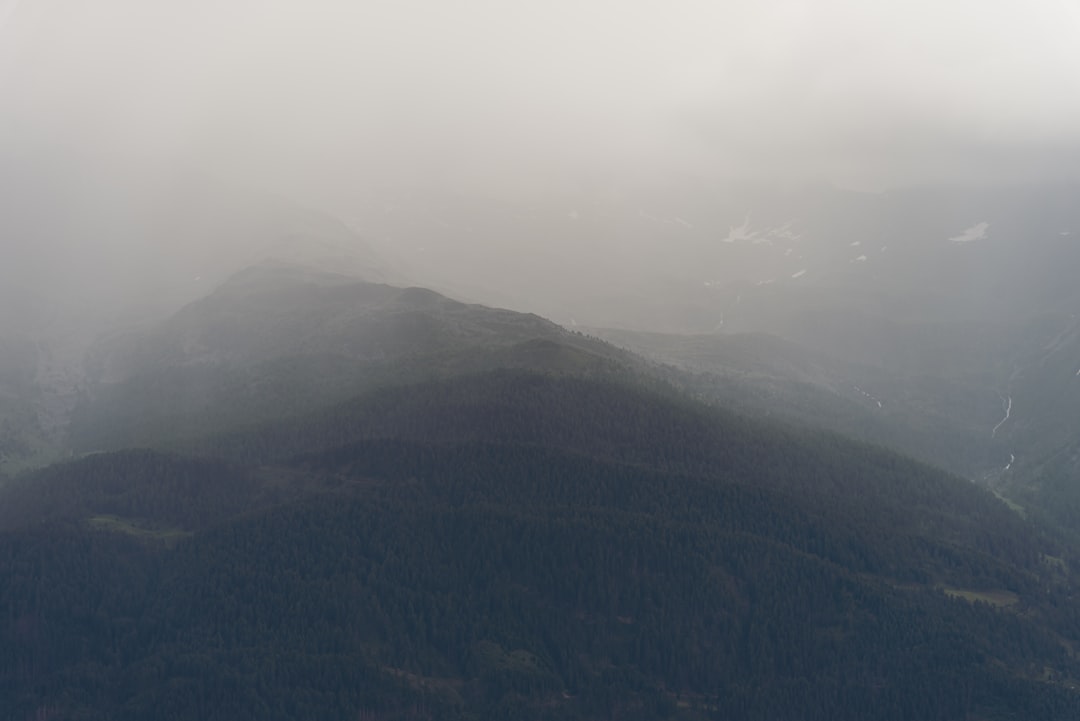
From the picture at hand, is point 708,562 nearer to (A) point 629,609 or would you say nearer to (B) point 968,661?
(A) point 629,609

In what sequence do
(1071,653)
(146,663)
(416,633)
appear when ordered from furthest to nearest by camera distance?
(1071,653) < (416,633) < (146,663)

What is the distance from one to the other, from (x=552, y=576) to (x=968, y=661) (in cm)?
5737

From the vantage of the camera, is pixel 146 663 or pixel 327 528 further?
pixel 327 528

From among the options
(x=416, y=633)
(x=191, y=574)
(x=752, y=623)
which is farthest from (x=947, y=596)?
(x=191, y=574)

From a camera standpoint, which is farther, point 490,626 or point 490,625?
point 490,625

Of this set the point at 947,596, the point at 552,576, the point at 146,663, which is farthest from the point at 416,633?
the point at 947,596

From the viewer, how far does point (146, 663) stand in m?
161

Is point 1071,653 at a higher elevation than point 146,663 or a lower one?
higher

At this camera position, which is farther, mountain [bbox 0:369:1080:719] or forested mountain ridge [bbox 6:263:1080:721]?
mountain [bbox 0:369:1080:719]

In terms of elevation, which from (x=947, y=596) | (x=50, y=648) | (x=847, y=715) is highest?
(x=947, y=596)

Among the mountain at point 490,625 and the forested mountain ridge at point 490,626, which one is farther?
the mountain at point 490,625

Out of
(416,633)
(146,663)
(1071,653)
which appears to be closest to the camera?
(146,663)

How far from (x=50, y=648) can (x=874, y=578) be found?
381ft

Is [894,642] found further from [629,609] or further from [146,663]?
[146,663]
